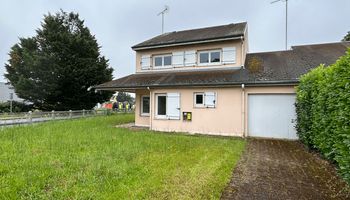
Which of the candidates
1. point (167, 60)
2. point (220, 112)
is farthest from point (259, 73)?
point (167, 60)

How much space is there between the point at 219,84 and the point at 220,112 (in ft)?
4.99

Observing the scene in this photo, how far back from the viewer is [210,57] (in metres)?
14.3

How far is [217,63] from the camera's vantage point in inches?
Result: 550

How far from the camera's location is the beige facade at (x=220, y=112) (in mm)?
11610

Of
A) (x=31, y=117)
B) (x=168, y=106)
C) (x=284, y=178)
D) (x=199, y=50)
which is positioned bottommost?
(x=284, y=178)

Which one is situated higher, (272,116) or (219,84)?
(219,84)

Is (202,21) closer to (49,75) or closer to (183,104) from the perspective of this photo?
(183,104)

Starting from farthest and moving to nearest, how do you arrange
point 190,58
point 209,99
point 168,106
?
point 190,58
point 168,106
point 209,99

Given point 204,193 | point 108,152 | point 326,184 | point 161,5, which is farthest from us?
point 161,5

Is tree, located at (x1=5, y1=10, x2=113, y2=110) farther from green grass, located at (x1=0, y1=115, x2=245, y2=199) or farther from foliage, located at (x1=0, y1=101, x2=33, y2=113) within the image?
green grass, located at (x1=0, y1=115, x2=245, y2=199)

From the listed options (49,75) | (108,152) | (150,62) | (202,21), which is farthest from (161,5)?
(108,152)

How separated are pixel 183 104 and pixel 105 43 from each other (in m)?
24.6

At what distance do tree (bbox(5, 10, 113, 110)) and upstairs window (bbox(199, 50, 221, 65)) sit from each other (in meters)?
16.6

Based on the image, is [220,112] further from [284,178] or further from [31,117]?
[31,117]
